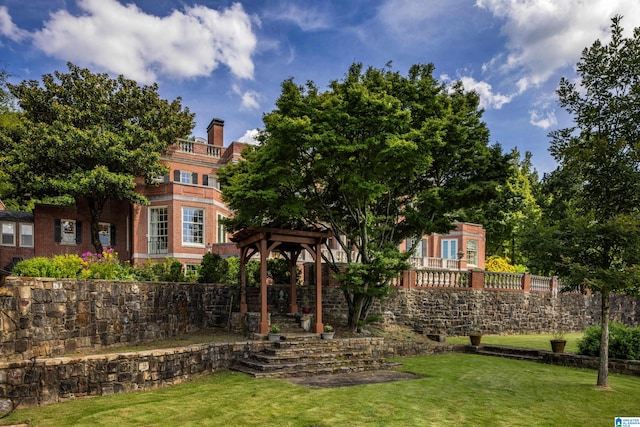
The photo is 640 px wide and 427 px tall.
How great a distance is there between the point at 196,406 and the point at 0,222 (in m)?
20.1

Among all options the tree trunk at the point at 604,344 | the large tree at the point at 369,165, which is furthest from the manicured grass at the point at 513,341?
the tree trunk at the point at 604,344

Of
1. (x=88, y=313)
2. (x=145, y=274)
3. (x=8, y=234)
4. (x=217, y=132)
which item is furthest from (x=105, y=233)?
(x=88, y=313)

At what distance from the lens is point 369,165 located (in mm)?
15461

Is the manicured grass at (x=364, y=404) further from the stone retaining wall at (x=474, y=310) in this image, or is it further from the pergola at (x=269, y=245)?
the stone retaining wall at (x=474, y=310)

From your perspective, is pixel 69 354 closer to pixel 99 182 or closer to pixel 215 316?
pixel 215 316

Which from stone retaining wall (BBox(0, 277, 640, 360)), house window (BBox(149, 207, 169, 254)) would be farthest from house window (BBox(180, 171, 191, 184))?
stone retaining wall (BBox(0, 277, 640, 360))

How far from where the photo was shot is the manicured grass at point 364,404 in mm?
7742

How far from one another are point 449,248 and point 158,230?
23.6 metres

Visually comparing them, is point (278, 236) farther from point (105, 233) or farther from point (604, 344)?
point (105, 233)

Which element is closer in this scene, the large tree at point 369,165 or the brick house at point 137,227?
the large tree at point 369,165

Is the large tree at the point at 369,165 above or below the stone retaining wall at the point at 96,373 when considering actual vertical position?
above

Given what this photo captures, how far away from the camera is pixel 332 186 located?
55.5ft

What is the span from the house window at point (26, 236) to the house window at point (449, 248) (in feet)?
96.0

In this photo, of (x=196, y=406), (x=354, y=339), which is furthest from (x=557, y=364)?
(x=196, y=406)
